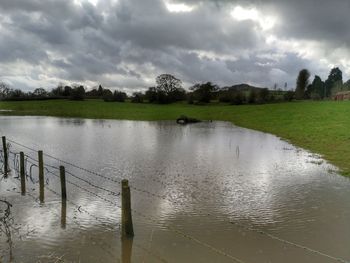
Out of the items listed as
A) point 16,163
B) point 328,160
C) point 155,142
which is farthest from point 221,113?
point 16,163

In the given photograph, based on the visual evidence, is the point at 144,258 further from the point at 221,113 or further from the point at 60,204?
the point at 221,113

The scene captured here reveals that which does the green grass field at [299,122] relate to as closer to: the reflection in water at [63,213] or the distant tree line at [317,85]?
the reflection in water at [63,213]

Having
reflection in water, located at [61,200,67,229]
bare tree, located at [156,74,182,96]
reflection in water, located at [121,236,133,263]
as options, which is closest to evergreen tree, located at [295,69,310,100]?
bare tree, located at [156,74,182,96]

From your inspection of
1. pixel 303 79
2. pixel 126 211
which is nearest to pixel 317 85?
pixel 303 79

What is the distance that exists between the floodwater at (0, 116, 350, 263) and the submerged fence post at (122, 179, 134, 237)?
322 millimetres

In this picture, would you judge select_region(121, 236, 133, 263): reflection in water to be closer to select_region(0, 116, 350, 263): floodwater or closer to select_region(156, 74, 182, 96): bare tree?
select_region(0, 116, 350, 263): floodwater

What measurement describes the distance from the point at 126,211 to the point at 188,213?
3.53 m

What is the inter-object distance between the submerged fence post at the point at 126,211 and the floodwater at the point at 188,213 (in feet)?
1.06

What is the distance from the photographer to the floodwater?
10.7 meters

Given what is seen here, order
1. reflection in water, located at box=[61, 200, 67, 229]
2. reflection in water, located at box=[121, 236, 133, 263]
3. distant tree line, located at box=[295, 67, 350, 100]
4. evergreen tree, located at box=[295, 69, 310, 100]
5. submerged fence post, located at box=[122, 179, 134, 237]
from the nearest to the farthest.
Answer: reflection in water, located at box=[121, 236, 133, 263] < submerged fence post, located at box=[122, 179, 134, 237] < reflection in water, located at box=[61, 200, 67, 229] < distant tree line, located at box=[295, 67, 350, 100] < evergreen tree, located at box=[295, 69, 310, 100]

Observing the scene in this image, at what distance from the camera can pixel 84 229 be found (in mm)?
12312

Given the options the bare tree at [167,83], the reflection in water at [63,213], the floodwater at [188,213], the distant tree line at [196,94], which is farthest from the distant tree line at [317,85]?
the reflection in water at [63,213]

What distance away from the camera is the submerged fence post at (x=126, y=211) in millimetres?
11094

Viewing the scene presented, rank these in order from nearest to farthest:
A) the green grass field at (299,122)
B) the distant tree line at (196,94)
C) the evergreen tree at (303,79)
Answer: the green grass field at (299,122), the distant tree line at (196,94), the evergreen tree at (303,79)
